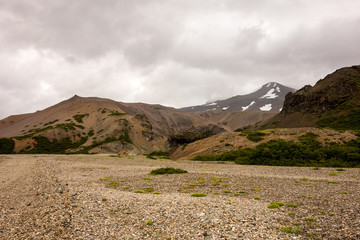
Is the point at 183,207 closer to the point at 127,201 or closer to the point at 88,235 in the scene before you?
the point at 127,201

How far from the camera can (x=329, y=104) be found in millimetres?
100875

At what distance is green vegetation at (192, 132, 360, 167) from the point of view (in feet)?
111

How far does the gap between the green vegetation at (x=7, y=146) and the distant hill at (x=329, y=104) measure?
12923cm

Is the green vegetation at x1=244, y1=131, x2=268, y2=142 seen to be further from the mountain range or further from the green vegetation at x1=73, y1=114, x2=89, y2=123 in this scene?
the green vegetation at x1=73, y1=114, x2=89, y2=123

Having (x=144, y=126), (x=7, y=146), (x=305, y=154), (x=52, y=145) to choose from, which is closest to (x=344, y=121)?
(x=305, y=154)

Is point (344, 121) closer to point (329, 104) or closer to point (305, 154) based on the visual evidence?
point (329, 104)

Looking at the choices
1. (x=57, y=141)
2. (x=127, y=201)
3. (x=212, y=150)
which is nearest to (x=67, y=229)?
(x=127, y=201)

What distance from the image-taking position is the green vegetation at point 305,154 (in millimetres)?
33959

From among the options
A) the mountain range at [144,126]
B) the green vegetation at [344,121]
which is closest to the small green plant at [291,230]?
the mountain range at [144,126]

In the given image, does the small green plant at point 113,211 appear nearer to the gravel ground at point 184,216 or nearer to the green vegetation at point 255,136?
the gravel ground at point 184,216

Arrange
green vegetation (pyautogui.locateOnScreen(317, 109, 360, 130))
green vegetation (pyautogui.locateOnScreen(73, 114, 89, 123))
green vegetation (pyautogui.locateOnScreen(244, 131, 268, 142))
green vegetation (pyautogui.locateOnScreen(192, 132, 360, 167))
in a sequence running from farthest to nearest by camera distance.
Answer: green vegetation (pyautogui.locateOnScreen(73, 114, 89, 123)) < green vegetation (pyautogui.locateOnScreen(317, 109, 360, 130)) < green vegetation (pyautogui.locateOnScreen(244, 131, 268, 142)) < green vegetation (pyautogui.locateOnScreen(192, 132, 360, 167))

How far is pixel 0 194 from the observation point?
18797mm

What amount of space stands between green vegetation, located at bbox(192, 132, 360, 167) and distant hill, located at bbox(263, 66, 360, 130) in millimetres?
50332

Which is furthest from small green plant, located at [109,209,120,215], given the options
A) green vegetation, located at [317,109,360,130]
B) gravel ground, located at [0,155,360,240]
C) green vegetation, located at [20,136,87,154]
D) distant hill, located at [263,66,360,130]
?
green vegetation, located at [20,136,87,154]
